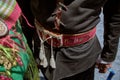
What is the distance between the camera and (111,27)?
112 cm

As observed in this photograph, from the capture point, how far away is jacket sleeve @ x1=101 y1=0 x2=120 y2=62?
3.59 feet

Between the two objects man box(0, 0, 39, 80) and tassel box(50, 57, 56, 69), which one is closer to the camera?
man box(0, 0, 39, 80)

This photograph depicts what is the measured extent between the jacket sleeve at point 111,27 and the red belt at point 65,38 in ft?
0.39

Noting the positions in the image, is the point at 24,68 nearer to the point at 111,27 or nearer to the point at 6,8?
the point at 6,8

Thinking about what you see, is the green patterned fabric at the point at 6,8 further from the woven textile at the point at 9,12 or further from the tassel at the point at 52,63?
the tassel at the point at 52,63

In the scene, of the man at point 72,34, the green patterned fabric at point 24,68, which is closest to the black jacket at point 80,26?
the man at point 72,34

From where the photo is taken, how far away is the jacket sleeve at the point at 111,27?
43.1 inches

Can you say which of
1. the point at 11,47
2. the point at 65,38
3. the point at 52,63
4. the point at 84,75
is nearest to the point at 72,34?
the point at 65,38

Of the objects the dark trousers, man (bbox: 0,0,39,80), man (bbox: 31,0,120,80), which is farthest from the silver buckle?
the dark trousers

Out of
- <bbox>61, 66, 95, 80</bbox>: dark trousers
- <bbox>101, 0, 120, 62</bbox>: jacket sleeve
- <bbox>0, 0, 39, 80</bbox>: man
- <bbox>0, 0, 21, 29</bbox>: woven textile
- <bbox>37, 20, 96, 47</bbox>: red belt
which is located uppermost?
<bbox>0, 0, 21, 29</bbox>: woven textile

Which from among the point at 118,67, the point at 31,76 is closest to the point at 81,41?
the point at 31,76

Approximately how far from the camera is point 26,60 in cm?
73

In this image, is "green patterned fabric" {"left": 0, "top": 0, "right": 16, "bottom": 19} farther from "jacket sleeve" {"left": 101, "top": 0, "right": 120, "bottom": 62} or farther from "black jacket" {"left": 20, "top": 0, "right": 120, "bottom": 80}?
"jacket sleeve" {"left": 101, "top": 0, "right": 120, "bottom": 62}

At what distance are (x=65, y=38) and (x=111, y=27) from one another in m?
0.22
